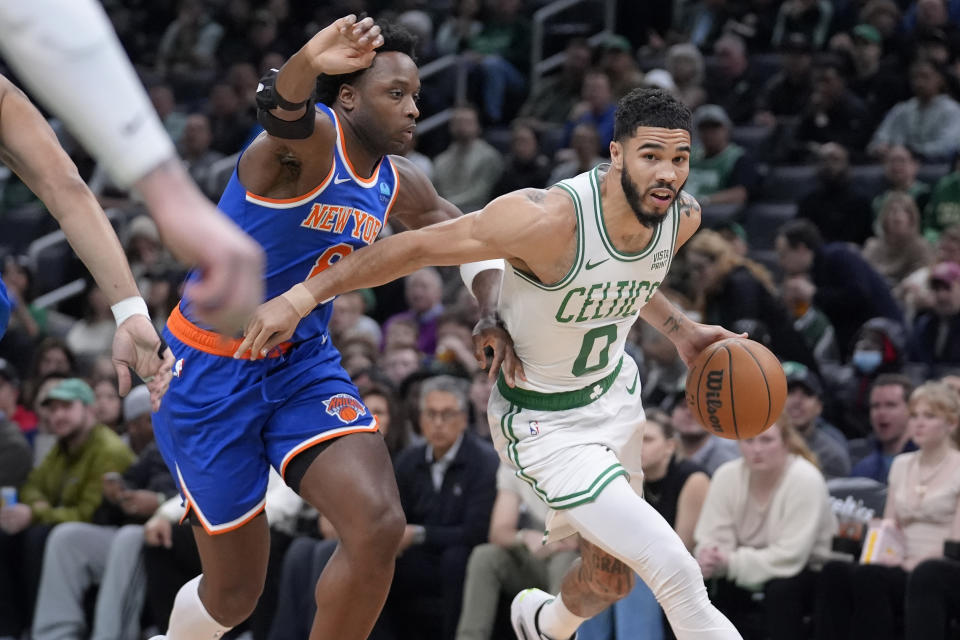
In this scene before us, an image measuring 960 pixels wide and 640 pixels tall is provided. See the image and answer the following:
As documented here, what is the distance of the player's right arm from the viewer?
445 centimetres

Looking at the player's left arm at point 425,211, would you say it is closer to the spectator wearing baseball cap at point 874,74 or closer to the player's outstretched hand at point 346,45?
the player's outstretched hand at point 346,45

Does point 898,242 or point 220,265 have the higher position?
point 220,265

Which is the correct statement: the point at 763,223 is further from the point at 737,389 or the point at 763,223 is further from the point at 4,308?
the point at 4,308

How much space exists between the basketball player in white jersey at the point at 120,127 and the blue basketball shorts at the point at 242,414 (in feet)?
10.1

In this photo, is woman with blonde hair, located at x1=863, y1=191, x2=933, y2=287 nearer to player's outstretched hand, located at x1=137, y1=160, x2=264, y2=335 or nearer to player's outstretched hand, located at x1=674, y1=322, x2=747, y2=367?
player's outstretched hand, located at x1=674, y1=322, x2=747, y2=367

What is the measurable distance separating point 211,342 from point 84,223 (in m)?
2.02

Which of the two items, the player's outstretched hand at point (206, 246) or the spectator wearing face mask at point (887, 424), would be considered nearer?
the player's outstretched hand at point (206, 246)

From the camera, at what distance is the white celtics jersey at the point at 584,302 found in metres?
4.85

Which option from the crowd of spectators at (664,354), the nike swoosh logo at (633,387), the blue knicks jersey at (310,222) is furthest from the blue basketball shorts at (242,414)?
the crowd of spectators at (664,354)

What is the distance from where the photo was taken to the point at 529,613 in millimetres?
5656

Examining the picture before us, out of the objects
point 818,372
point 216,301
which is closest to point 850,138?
point 818,372

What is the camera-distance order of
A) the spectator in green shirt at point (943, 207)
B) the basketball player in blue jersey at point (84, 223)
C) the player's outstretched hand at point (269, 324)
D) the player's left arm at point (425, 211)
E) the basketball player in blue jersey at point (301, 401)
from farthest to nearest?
the spectator in green shirt at point (943, 207) → the player's left arm at point (425, 211) → the basketball player in blue jersey at point (301, 401) → the player's outstretched hand at point (269, 324) → the basketball player in blue jersey at point (84, 223)

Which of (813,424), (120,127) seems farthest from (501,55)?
(120,127)

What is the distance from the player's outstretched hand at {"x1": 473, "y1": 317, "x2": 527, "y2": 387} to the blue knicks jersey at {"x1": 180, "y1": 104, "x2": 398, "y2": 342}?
1.73ft
